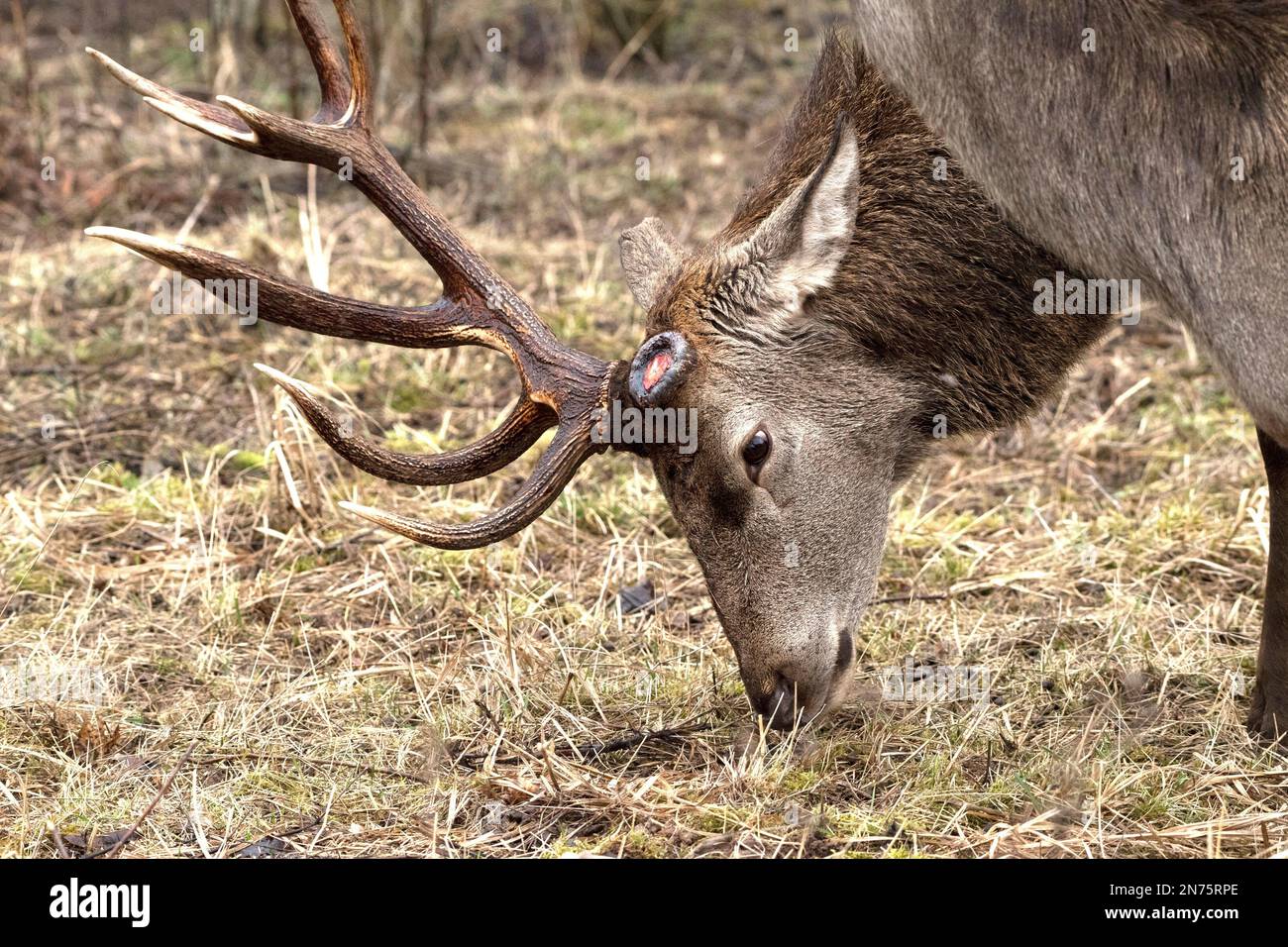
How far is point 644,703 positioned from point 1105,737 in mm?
1229

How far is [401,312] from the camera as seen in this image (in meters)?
4.26

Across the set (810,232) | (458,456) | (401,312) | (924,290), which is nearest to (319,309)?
(401,312)

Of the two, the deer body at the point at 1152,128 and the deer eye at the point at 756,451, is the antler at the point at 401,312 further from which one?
the deer body at the point at 1152,128

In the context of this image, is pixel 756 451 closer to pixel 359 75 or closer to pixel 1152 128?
pixel 1152 128

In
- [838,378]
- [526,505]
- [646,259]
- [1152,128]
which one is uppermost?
[1152,128]

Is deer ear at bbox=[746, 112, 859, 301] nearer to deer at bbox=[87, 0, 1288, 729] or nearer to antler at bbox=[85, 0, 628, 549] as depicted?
deer at bbox=[87, 0, 1288, 729]

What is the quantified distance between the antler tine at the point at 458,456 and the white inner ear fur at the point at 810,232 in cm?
69

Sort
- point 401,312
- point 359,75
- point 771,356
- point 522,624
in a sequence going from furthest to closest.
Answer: point 522,624 → point 359,75 → point 401,312 → point 771,356

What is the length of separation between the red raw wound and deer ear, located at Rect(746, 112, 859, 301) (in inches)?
13.1

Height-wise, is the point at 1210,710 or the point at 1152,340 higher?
the point at 1152,340

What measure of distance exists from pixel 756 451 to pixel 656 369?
1.07ft
